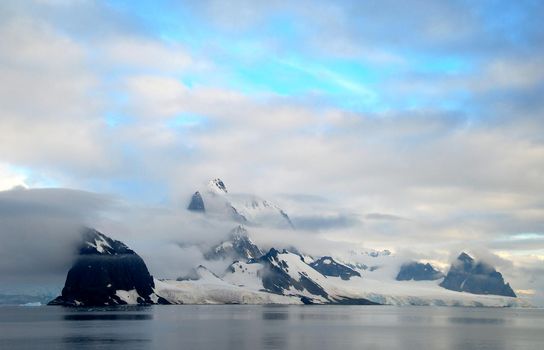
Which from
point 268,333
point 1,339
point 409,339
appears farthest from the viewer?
point 268,333

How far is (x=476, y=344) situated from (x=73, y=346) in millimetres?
96558

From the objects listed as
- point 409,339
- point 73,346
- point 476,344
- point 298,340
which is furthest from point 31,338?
point 476,344

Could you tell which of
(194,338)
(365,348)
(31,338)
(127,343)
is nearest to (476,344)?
(365,348)

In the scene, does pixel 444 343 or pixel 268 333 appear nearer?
pixel 444 343

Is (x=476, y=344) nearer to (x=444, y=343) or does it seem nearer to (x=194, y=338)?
(x=444, y=343)

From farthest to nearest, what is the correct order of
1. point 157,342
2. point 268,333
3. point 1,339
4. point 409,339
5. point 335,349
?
point 268,333
point 409,339
point 1,339
point 157,342
point 335,349

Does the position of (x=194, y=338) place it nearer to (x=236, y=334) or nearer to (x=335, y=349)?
(x=236, y=334)

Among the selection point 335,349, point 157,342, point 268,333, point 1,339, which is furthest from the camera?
point 268,333

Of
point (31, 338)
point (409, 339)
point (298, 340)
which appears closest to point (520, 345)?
point (409, 339)

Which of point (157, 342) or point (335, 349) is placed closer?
point (335, 349)

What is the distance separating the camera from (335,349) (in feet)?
456

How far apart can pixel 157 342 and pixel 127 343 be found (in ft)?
25.0

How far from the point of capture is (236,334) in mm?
179500

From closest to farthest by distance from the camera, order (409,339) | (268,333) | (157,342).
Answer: (157,342), (409,339), (268,333)
